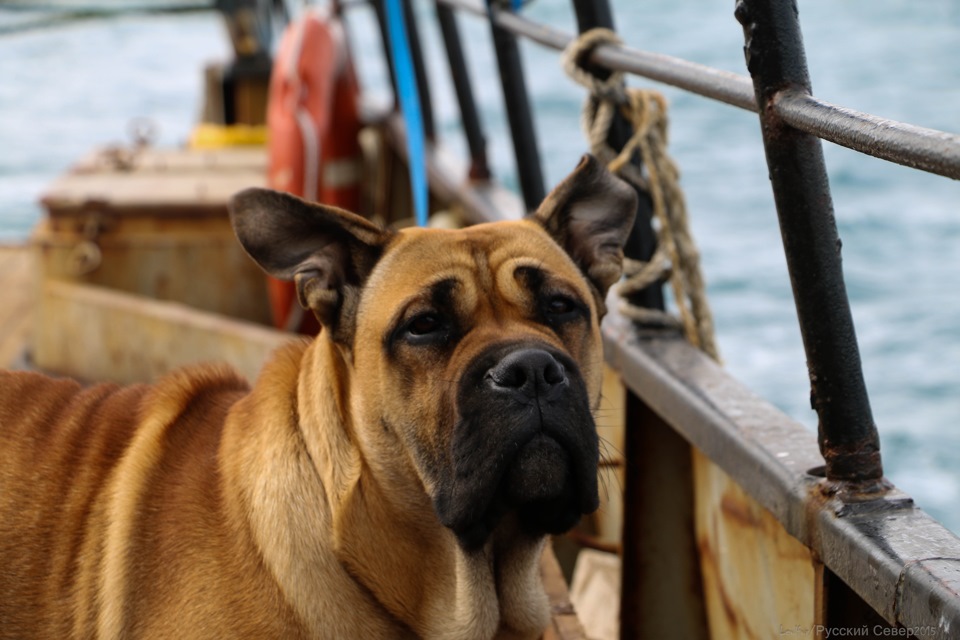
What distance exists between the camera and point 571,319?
235 centimetres

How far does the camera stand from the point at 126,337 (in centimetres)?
514

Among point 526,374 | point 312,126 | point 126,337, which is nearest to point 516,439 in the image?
point 526,374

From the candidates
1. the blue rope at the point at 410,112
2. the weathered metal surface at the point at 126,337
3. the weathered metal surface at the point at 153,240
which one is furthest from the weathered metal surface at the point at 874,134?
the weathered metal surface at the point at 153,240

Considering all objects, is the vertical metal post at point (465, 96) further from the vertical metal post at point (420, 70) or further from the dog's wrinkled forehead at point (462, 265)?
the dog's wrinkled forehead at point (462, 265)

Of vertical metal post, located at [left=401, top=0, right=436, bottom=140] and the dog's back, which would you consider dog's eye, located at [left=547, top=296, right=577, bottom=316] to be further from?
vertical metal post, located at [left=401, top=0, right=436, bottom=140]

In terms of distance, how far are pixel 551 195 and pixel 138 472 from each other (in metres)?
1.07

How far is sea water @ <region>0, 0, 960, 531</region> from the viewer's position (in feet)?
30.2

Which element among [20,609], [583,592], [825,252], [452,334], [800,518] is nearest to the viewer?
[825,252]

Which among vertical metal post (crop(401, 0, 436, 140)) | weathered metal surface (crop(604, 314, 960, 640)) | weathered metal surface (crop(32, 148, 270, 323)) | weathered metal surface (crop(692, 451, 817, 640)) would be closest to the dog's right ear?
weathered metal surface (crop(604, 314, 960, 640))

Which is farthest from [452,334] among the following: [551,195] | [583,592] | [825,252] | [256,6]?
[256,6]

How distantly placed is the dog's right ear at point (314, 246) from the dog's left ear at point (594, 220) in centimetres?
41

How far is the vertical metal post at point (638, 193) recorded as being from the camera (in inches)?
124

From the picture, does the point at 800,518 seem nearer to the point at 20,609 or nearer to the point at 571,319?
the point at 571,319

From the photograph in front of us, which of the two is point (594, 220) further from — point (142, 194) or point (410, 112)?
point (142, 194)
